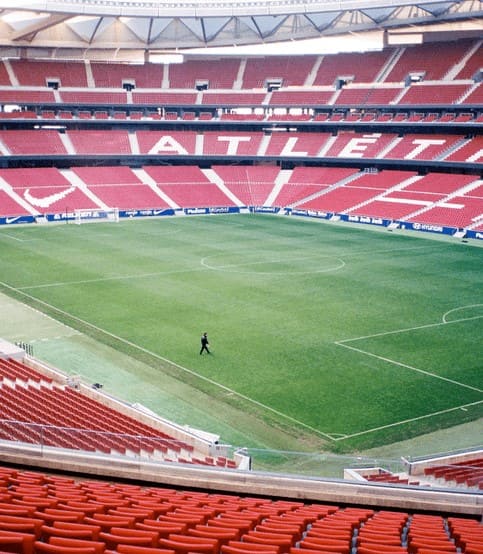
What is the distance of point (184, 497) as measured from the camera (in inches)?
460

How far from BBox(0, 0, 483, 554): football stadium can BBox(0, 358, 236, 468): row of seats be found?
9cm

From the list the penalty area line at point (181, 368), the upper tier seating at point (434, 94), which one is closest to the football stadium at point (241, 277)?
the penalty area line at point (181, 368)

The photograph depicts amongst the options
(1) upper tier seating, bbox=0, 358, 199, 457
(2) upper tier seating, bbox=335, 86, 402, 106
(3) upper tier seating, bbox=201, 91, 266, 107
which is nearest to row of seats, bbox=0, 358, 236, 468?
(1) upper tier seating, bbox=0, 358, 199, 457

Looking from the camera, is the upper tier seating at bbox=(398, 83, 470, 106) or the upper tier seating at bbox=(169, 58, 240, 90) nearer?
the upper tier seating at bbox=(398, 83, 470, 106)

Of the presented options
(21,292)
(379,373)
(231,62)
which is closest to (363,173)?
(231,62)

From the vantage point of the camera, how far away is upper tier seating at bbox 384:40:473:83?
76875 millimetres

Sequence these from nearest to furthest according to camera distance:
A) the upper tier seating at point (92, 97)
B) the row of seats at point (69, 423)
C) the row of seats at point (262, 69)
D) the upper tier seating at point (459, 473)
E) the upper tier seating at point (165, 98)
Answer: the upper tier seating at point (459, 473), the row of seats at point (69, 423), the row of seats at point (262, 69), the upper tier seating at point (92, 97), the upper tier seating at point (165, 98)

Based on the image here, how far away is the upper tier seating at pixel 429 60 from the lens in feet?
252

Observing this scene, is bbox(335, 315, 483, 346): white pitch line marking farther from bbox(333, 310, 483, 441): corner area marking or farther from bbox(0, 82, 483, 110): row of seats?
bbox(0, 82, 483, 110): row of seats

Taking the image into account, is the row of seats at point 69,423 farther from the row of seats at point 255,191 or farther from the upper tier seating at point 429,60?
the upper tier seating at point 429,60

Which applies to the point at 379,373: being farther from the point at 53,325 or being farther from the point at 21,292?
the point at 21,292

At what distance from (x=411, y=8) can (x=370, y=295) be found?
4341 centimetres

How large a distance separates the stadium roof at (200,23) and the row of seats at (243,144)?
425 inches

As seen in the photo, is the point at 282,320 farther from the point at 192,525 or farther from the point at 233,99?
the point at 233,99
